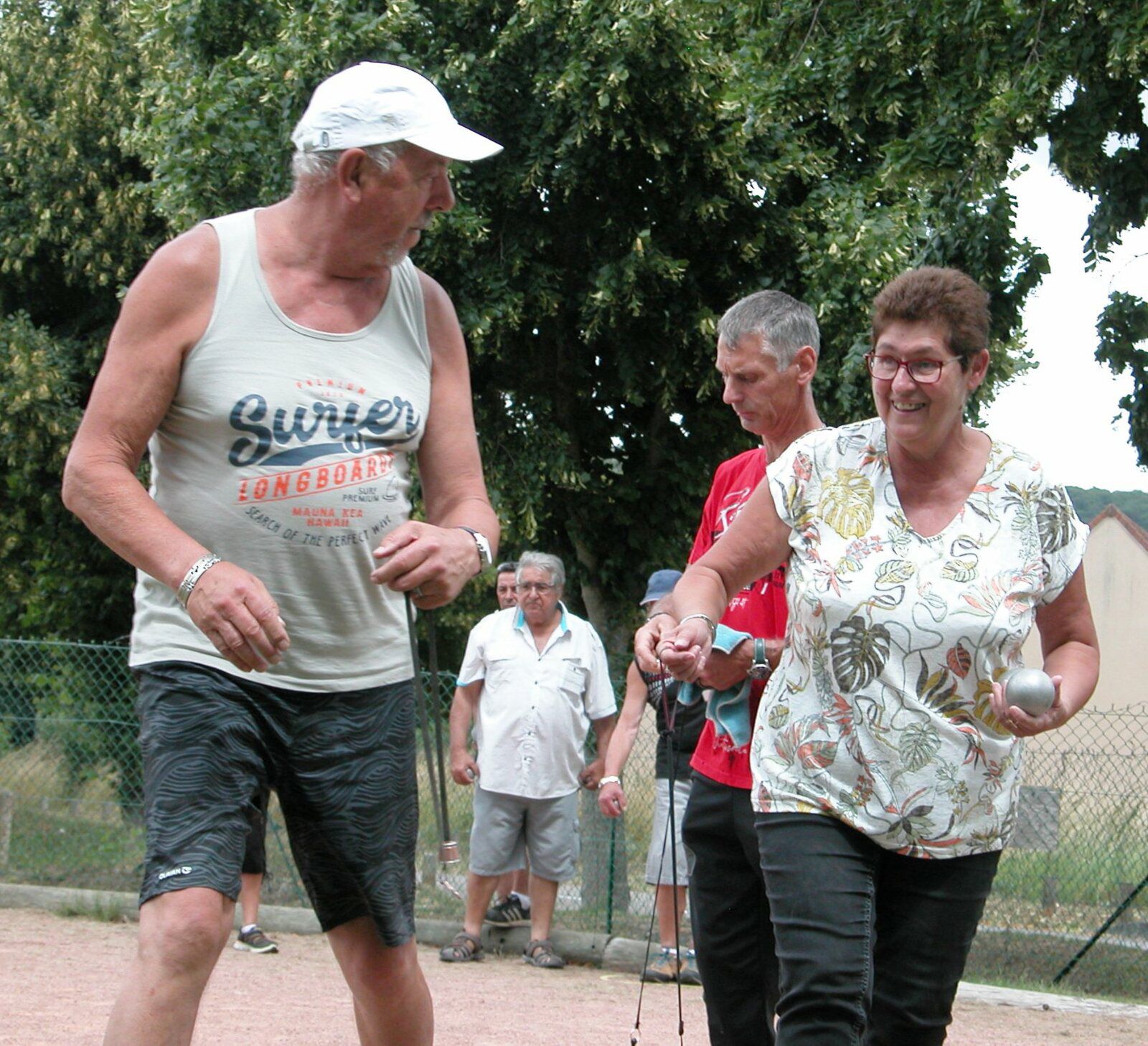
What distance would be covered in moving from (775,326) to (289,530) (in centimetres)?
148

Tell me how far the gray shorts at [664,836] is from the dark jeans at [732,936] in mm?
3644

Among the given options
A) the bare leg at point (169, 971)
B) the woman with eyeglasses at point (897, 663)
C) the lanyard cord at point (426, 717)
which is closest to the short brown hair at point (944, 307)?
the woman with eyeglasses at point (897, 663)

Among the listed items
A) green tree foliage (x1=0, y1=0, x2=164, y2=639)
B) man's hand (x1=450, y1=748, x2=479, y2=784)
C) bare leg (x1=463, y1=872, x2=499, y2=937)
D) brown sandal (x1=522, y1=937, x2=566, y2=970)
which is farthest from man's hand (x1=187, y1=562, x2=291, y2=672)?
green tree foliage (x1=0, y1=0, x2=164, y2=639)

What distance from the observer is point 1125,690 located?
41.8m

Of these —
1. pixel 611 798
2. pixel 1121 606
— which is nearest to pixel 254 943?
pixel 611 798

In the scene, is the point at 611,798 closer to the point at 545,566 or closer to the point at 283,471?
the point at 545,566

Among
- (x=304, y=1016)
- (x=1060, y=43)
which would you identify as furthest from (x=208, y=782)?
(x=1060, y=43)

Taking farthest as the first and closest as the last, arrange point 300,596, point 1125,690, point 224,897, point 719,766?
point 1125,690 < point 719,766 < point 300,596 < point 224,897

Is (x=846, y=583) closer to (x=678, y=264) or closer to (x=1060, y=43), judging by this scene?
(x=1060, y=43)

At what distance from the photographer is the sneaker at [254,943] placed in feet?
29.3

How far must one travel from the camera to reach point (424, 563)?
9.45 feet

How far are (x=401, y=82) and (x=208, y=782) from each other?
1371 mm

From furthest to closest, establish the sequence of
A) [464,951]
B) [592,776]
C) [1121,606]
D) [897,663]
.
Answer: [1121,606], [592,776], [464,951], [897,663]

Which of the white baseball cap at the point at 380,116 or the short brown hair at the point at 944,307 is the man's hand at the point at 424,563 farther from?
the short brown hair at the point at 944,307
